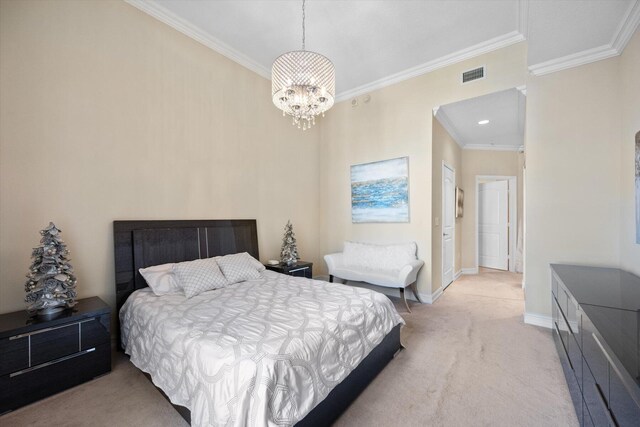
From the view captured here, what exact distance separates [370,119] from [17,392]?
4.73 metres

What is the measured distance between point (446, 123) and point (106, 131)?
451cm

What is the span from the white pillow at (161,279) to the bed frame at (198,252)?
150 millimetres

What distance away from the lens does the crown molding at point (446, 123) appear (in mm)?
3909

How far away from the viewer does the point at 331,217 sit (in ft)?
16.1

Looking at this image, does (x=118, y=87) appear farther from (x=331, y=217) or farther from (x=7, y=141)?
(x=331, y=217)

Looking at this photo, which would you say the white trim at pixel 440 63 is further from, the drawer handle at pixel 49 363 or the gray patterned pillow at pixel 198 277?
the drawer handle at pixel 49 363

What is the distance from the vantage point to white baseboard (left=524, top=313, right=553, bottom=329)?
9.93ft

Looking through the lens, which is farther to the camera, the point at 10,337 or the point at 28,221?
the point at 28,221

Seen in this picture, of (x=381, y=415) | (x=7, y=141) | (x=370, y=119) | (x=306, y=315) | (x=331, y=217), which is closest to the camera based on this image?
(x=381, y=415)

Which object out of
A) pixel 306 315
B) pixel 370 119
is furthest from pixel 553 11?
pixel 306 315

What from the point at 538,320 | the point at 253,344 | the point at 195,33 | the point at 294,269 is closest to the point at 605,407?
the point at 253,344

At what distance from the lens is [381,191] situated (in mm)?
4301

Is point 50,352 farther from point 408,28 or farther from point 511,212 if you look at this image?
point 511,212

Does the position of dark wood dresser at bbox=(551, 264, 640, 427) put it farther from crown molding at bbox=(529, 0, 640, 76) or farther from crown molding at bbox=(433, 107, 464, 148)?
crown molding at bbox=(433, 107, 464, 148)
